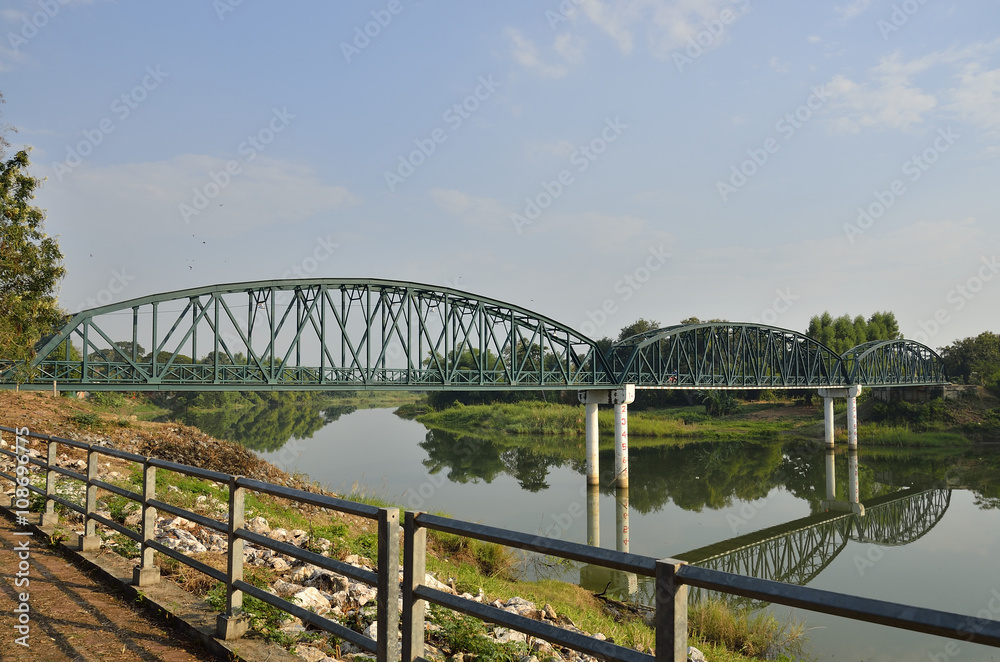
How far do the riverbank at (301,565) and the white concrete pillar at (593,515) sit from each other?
35.9ft

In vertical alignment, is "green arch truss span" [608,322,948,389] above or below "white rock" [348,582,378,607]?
above

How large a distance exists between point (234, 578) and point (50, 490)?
5957mm

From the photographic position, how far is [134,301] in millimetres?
32312

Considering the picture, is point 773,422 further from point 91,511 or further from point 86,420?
point 91,511

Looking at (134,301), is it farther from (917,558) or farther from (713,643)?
(917,558)

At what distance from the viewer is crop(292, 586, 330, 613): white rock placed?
7.61 m

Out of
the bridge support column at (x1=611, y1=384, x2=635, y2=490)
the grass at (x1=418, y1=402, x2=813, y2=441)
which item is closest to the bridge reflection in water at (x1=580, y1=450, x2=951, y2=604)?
the bridge support column at (x1=611, y1=384, x2=635, y2=490)

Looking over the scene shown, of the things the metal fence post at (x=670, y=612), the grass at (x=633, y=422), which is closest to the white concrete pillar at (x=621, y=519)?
the metal fence post at (x=670, y=612)

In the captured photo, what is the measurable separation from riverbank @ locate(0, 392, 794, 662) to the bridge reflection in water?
3347 millimetres

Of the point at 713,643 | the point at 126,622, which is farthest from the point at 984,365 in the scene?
the point at 126,622

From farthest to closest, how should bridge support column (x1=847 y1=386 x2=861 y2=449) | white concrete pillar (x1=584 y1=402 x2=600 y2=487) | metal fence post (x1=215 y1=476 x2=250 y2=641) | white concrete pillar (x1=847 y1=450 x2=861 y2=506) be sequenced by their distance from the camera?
bridge support column (x1=847 y1=386 x2=861 y2=449) → white concrete pillar (x1=584 y1=402 x2=600 y2=487) → white concrete pillar (x1=847 y1=450 x2=861 y2=506) → metal fence post (x1=215 y1=476 x2=250 y2=641)

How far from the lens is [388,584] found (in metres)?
4.27

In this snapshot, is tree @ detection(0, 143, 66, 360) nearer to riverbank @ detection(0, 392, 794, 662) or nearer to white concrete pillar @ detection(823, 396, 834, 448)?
riverbank @ detection(0, 392, 794, 662)
